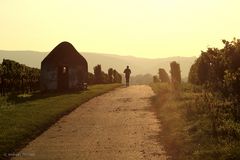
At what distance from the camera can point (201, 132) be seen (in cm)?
1542

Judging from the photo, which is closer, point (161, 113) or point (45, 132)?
point (45, 132)

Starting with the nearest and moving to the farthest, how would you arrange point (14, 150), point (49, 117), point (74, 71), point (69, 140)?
point (14, 150) < point (69, 140) < point (49, 117) < point (74, 71)

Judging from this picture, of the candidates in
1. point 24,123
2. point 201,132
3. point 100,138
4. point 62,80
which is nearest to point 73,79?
point 62,80

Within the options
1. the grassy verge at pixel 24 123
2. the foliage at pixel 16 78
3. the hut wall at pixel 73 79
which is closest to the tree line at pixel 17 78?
the foliage at pixel 16 78

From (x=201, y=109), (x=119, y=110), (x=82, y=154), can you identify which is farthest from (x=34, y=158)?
(x=119, y=110)

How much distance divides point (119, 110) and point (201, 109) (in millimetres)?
5466

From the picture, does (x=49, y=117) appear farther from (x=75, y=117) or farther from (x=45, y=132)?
(x=45, y=132)

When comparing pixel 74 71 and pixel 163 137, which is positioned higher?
pixel 74 71

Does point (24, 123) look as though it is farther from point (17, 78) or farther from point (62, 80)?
point (62, 80)

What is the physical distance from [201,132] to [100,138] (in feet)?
11.0

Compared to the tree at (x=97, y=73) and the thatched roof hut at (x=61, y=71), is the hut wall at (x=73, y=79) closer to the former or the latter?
the thatched roof hut at (x=61, y=71)

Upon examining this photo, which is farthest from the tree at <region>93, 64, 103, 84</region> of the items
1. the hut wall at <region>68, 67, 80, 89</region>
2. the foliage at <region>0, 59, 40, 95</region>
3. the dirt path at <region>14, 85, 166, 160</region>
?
the dirt path at <region>14, 85, 166, 160</region>

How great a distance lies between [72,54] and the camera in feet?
161

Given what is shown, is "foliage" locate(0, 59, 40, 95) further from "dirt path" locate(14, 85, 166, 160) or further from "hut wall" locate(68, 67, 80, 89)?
"dirt path" locate(14, 85, 166, 160)
